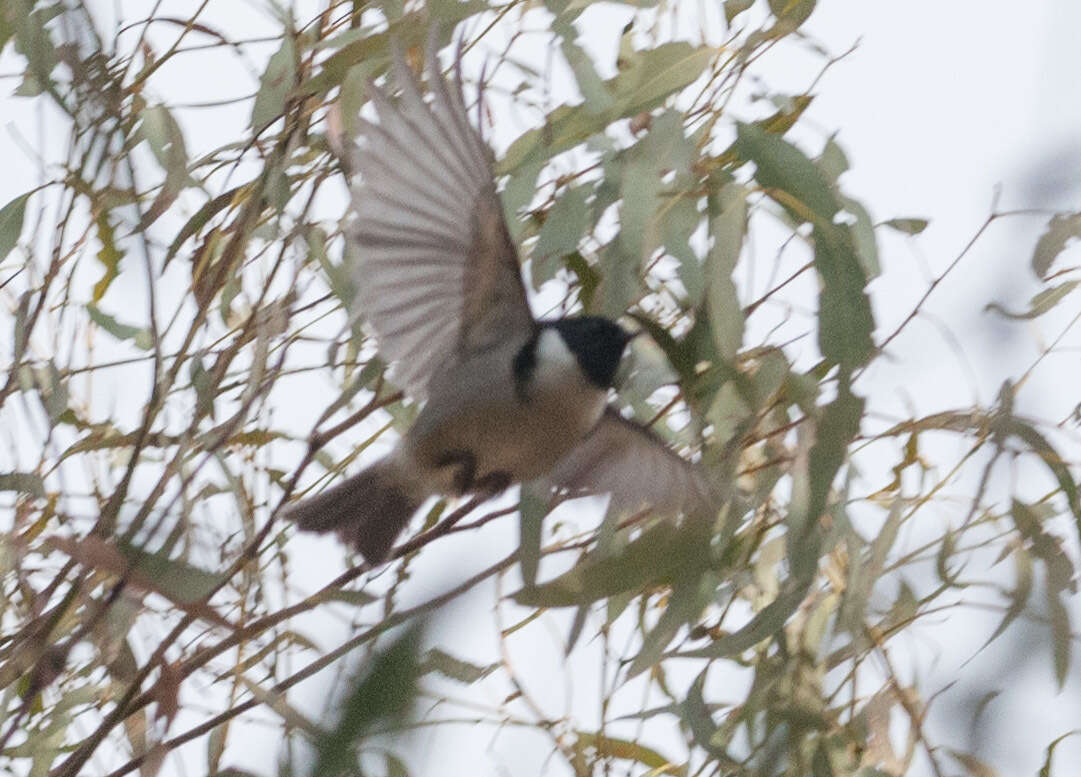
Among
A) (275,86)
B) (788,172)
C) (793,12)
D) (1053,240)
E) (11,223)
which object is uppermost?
(11,223)

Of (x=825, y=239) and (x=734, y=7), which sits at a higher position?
(x=734, y=7)

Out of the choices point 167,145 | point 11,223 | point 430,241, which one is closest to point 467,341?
point 430,241

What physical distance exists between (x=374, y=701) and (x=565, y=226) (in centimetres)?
81


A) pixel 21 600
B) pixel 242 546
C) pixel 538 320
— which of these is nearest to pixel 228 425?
pixel 242 546

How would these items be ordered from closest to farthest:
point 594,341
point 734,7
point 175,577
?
point 175,577, point 594,341, point 734,7

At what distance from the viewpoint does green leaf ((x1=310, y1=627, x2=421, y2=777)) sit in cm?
23

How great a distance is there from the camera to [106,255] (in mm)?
1225

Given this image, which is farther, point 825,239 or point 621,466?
point 621,466

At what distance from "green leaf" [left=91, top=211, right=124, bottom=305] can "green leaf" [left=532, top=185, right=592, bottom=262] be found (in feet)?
1.28

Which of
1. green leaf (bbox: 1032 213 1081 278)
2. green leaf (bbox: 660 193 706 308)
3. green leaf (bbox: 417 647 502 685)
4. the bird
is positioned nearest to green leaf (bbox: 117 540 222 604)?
green leaf (bbox: 417 647 502 685)

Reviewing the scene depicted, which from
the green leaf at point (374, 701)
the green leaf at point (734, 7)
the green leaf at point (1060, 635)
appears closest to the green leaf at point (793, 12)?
the green leaf at point (734, 7)

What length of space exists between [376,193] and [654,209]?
20cm

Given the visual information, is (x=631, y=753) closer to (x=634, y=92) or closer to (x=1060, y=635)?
(x=1060, y=635)

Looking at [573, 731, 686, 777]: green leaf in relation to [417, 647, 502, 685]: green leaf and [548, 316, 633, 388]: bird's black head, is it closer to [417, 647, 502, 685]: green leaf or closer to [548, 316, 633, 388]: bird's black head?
[417, 647, 502, 685]: green leaf
